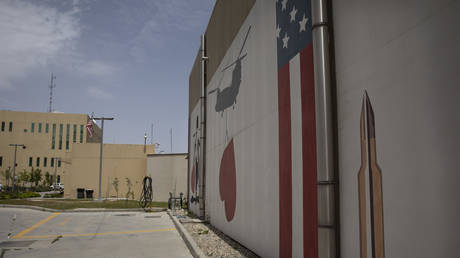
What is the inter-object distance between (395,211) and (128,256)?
6141 millimetres

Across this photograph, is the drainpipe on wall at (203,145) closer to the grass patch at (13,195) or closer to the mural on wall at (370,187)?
the mural on wall at (370,187)

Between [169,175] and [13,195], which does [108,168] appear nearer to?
[169,175]

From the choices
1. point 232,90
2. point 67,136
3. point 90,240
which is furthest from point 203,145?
point 67,136

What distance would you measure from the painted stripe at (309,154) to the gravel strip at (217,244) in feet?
8.88

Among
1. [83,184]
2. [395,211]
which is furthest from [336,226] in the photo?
[83,184]

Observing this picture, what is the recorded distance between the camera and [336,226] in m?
4.14

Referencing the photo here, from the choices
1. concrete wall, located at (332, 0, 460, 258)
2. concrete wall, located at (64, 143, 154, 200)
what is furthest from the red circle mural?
concrete wall, located at (64, 143, 154, 200)

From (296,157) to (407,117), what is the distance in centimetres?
237

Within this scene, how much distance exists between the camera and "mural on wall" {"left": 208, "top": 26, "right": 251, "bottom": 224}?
926 cm

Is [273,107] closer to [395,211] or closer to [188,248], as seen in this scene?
[395,211]

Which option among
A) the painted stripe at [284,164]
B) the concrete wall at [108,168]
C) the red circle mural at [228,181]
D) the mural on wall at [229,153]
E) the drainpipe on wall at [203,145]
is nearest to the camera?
the painted stripe at [284,164]

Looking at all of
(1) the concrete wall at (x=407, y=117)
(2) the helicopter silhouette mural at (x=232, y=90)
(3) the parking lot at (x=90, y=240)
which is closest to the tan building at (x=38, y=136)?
(3) the parking lot at (x=90, y=240)

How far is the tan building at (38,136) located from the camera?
75750mm

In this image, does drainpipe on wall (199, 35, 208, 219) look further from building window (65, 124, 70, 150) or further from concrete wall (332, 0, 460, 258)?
building window (65, 124, 70, 150)
